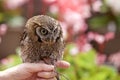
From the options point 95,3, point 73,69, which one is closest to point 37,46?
point 73,69

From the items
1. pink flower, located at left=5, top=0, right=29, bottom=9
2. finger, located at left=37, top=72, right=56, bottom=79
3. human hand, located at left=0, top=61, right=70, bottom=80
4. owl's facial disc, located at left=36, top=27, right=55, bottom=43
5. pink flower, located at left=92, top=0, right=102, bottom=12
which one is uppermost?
pink flower, located at left=5, top=0, right=29, bottom=9

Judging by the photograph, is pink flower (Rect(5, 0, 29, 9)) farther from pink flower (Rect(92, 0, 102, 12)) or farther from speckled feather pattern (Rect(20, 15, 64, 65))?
speckled feather pattern (Rect(20, 15, 64, 65))

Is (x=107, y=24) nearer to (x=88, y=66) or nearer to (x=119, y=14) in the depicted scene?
(x=119, y=14)

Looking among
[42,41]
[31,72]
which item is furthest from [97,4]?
[42,41]

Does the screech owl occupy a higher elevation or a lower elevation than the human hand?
higher

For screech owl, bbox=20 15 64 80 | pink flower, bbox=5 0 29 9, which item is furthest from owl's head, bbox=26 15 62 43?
pink flower, bbox=5 0 29 9

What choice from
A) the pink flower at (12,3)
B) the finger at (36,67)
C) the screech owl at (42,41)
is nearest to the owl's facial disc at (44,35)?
the screech owl at (42,41)

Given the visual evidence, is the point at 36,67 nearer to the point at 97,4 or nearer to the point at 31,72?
the point at 31,72
